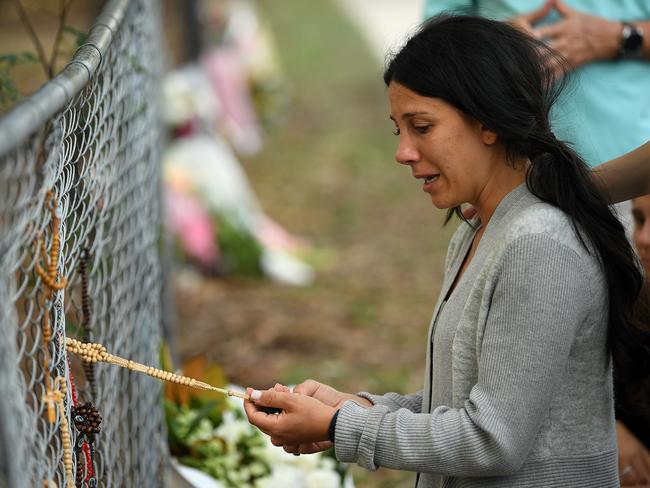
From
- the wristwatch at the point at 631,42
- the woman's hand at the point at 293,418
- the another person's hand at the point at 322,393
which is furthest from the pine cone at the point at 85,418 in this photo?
the wristwatch at the point at 631,42

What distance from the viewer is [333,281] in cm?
686

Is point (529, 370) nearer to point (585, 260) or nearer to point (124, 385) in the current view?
point (585, 260)

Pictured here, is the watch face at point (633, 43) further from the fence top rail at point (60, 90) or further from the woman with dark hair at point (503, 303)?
the fence top rail at point (60, 90)

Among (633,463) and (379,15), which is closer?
(633,463)

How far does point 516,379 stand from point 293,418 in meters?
0.44

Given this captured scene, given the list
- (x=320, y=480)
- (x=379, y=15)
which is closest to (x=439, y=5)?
(x=320, y=480)

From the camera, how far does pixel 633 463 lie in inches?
111

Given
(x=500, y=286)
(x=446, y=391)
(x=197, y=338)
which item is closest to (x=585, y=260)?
(x=500, y=286)

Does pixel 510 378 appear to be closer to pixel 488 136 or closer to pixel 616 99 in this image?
pixel 488 136

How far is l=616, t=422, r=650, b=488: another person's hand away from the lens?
280 cm

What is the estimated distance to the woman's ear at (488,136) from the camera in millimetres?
1948

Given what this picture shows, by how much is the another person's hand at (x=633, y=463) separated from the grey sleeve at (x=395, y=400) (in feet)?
2.68

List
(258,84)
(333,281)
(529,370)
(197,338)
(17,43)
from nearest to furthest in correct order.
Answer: (529,370), (197,338), (333,281), (258,84), (17,43)

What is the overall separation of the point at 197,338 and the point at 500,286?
3.98 meters
